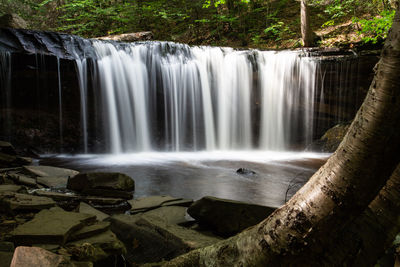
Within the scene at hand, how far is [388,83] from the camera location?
0.95 metres

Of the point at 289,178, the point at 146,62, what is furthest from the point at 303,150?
the point at 146,62

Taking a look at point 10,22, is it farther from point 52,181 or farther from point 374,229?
point 374,229

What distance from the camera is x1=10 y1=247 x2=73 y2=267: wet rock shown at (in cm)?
165

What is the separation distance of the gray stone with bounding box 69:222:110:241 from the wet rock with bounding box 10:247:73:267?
0.59 meters

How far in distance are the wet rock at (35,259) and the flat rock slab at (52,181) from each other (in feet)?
10.7

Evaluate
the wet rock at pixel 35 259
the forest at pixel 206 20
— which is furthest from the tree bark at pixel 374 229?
the forest at pixel 206 20

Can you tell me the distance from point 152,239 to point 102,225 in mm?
494

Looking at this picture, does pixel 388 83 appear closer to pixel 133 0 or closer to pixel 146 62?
pixel 146 62

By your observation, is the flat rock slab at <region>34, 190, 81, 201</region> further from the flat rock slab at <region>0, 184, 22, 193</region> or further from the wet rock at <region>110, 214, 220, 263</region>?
the wet rock at <region>110, 214, 220, 263</region>

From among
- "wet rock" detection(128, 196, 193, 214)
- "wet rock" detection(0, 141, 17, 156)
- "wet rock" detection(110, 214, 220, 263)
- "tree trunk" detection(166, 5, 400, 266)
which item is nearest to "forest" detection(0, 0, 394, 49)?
"wet rock" detection(0, 141, 17, 156)

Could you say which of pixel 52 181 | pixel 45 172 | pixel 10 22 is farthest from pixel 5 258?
pixel 10 22

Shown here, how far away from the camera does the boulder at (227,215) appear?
3.13 metres

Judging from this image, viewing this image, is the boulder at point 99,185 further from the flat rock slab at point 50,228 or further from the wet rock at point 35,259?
the wet rock at point 35,259

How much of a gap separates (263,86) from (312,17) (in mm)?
6654
